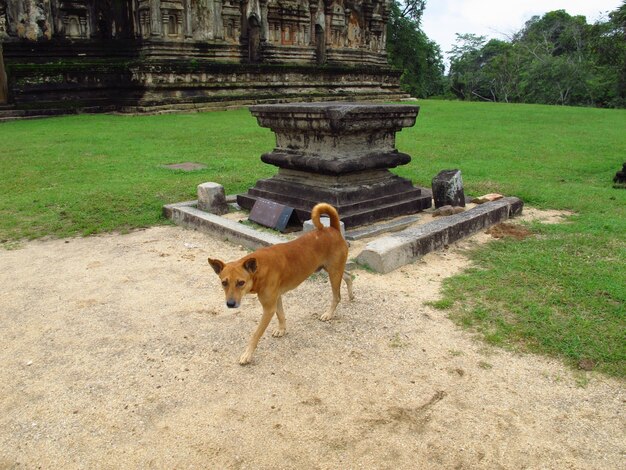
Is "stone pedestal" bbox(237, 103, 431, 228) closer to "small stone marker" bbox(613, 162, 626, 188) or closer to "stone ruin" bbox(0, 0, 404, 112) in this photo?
"small stone marker" bbox(613, 162, 626, 188)

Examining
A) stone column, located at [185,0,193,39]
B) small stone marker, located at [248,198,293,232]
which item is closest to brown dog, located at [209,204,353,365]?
small stone marker, located at [248,198,293,232]

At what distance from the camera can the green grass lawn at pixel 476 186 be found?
3711 mm

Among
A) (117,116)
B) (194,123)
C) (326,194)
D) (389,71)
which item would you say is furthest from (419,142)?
(389,71)

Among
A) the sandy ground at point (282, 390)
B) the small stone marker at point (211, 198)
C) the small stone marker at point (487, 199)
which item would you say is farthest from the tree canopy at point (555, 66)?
the sandy ground at point (282, 390)

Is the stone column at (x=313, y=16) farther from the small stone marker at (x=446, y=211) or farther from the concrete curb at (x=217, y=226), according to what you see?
the small stone marker at (x=446, y=211)

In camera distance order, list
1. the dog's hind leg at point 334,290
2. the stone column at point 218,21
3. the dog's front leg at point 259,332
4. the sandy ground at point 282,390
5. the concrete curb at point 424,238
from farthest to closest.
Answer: the stone column at point 218,21
the concrete curb at point 424,238
the dog's hind leg at point 334,290
the dog's front leg at point 259,332
the sandy ground at point 282,390

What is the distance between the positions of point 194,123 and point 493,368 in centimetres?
1351

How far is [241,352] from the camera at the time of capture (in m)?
3.33

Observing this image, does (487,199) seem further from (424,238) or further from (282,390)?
(282,390)

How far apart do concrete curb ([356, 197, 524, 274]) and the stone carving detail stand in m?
15.3

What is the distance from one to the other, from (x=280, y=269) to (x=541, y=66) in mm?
38793

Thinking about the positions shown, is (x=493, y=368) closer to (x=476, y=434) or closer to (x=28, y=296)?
(x=476, y=434)

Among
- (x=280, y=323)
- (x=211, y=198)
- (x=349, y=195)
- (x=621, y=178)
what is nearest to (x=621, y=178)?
(x=621, y=178)

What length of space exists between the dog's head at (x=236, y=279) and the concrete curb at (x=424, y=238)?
179cm
